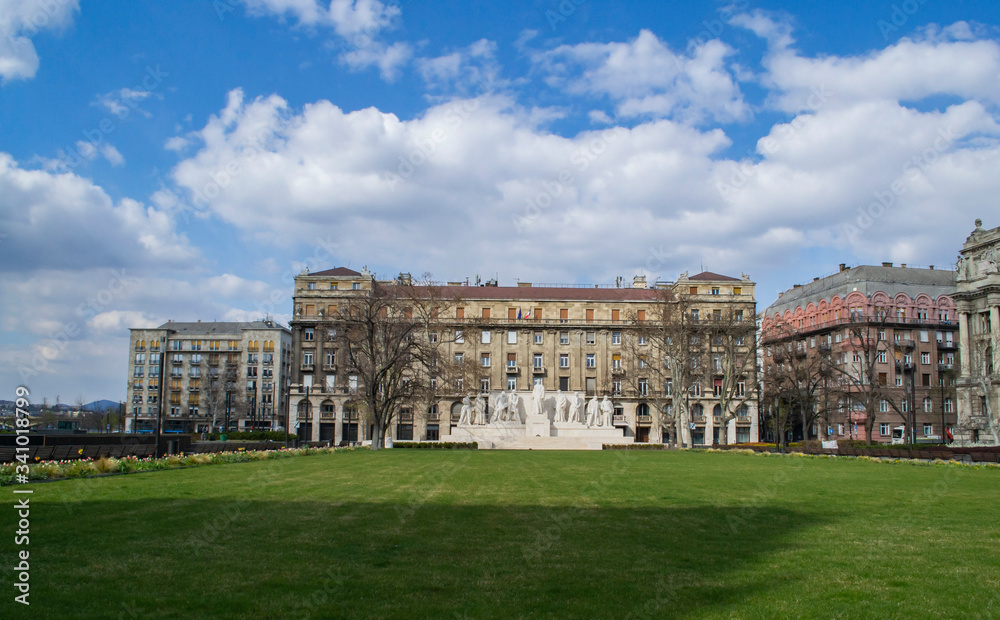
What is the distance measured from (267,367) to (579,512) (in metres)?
107

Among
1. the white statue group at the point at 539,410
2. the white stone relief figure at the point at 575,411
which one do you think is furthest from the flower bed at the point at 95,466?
the white stone relief figure at the point at 575,411

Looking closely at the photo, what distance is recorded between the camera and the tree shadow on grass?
23.5 ft

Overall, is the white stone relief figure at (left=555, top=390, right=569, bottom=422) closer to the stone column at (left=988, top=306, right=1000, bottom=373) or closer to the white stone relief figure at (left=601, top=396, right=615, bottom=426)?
the white stone relief figure at (left=601, top=396, right=615, bottom=426)

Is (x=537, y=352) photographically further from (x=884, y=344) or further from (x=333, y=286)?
(x=884, y=344)

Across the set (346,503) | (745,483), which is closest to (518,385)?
(745,483)

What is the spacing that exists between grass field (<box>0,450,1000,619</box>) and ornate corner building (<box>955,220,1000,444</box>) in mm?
50235

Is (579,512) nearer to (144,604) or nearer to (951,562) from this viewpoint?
(951,562)

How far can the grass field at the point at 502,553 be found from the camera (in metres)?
7.24

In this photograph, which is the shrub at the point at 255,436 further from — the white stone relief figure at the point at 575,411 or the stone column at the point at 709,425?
the stone column at the point at 709,425

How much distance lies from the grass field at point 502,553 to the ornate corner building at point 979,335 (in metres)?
50.2

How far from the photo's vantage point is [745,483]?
797 inches

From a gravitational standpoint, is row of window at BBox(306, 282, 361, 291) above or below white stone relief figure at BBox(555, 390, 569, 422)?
above

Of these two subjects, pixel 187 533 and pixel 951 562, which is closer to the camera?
pixel 951 562

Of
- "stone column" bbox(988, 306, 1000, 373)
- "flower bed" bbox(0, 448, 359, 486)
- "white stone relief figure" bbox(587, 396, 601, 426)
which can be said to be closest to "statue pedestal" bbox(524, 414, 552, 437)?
"white stone relief figure" bbox(587, 396, 601, 426)
